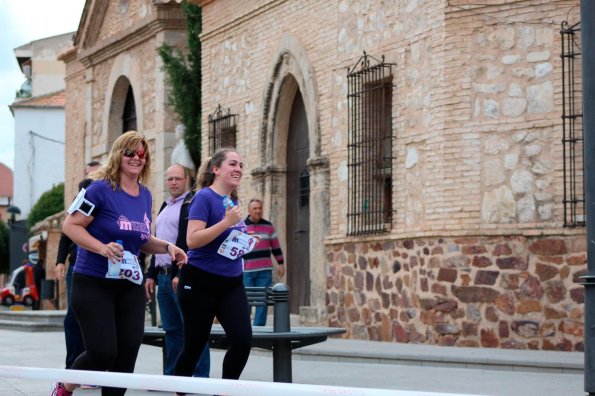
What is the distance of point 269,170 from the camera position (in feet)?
72.5

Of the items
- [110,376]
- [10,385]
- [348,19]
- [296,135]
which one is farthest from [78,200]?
[296,135]

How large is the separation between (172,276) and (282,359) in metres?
1.16

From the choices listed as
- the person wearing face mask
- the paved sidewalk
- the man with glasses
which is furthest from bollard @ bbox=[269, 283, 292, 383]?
the person wearing face mask

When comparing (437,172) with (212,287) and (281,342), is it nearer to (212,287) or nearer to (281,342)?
(281,342)

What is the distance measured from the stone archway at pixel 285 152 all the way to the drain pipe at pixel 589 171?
33.1 ft

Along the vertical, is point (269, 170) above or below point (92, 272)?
above

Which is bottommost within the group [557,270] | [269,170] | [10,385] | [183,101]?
[10,385]

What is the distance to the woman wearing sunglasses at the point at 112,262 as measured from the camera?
324 inches

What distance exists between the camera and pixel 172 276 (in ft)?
37.8

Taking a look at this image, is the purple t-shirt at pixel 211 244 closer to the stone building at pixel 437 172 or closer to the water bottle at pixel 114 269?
the water bottle at pixel 114 269

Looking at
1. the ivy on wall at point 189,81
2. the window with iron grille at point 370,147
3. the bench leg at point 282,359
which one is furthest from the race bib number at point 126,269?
the ivy on wall at point 189,81

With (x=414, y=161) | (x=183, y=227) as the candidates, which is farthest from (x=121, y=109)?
(x=183, y=227)

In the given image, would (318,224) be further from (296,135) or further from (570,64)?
(570,64)

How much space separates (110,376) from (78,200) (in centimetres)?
176
